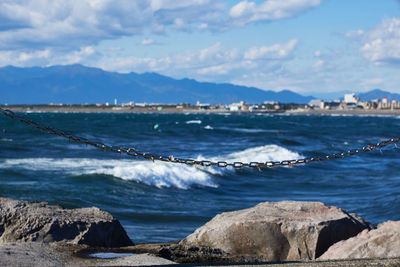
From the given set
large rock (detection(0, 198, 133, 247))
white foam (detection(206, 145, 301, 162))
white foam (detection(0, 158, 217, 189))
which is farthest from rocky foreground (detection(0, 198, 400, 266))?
white foam (detection(206, 145, 301, 162))

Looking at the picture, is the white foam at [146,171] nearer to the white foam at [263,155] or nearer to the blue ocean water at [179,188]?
the blue ocean water at [179,188]

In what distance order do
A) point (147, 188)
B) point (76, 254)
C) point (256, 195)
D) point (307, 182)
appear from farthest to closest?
point (307, 182), point (147, 188), point (256, 195), point (76, 254)

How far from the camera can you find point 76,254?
19.9ft

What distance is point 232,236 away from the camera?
283 inches

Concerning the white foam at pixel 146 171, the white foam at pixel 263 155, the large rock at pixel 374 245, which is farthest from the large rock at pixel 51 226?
the white foam at pixel 263 155

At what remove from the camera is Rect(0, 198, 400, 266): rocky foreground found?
6.28 meters

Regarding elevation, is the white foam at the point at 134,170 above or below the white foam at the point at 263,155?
above

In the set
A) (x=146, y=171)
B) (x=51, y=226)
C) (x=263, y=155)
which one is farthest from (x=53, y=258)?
(x=263, y=155)

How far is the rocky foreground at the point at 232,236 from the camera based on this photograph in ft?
20.6

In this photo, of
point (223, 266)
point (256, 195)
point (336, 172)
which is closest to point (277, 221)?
point (223, 266)

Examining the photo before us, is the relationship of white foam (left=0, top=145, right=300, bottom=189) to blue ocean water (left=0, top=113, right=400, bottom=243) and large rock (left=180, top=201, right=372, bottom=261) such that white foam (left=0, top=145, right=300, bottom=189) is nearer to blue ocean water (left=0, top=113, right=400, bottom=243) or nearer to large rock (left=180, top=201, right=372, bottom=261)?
blue ocean water (left=0, top=113, right=400, bottom=243)

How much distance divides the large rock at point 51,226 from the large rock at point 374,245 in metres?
2.64

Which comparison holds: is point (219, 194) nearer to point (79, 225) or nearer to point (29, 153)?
point (79, 225)

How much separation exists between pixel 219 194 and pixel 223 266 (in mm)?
10767
